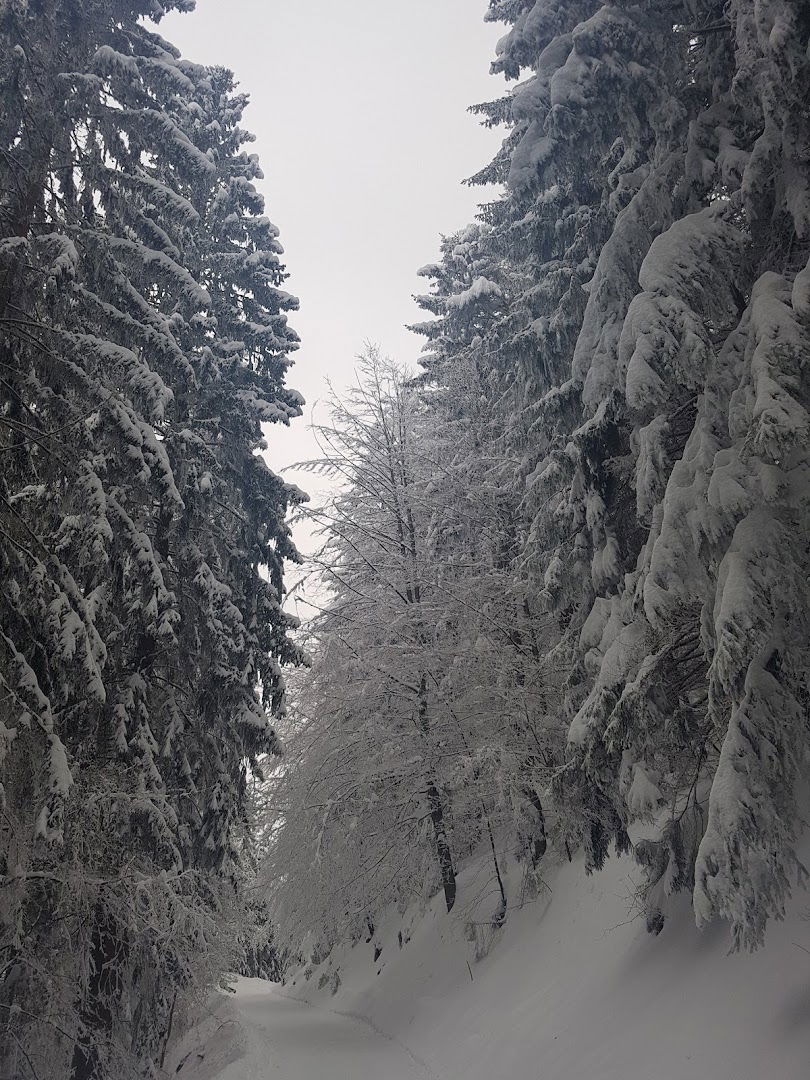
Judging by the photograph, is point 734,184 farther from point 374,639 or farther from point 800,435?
point 374,639

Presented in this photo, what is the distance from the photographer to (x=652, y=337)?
225 inches

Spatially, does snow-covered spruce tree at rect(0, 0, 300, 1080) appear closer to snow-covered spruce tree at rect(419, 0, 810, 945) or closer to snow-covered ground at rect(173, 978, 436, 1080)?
snow-covered ground at rect(173, 978, 436, 1080)

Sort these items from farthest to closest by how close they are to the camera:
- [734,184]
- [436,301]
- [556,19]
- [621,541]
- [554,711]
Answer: [436,301] < [554,711] < [556,19] < [621,541] < [734,184]

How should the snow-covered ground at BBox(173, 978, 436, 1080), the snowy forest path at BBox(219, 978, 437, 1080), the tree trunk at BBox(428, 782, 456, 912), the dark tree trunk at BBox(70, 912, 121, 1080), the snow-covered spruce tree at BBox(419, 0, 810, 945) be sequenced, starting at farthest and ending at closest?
Answer: 1. the tree trunk at BBox(428, 782, 456, 912)
2. the snow-covered ground at BBox(173, 978, 436, 1080)
3. the snowy forest path at BBox(219, 978, 437, 1080)
4. the dark tree trunk at BBox(70, 912, 121, 1080)
5. the snow-covered spruce tree at BBox(419, 0, 810, 945)

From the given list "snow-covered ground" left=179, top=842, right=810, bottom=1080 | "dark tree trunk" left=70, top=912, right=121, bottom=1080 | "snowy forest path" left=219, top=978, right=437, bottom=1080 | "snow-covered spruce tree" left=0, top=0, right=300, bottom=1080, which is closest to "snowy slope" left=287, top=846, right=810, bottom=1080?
"snow-covered ground" left=179, top=842, right=810, bottom=1080

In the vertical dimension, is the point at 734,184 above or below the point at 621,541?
above

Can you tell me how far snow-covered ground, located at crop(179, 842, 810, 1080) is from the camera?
18.2ft

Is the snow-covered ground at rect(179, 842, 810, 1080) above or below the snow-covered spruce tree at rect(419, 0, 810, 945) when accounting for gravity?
below

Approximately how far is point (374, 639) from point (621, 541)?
7.53 m

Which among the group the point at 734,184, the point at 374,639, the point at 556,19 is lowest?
the point at 374,639

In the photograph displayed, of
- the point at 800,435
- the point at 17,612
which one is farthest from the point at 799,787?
the point at 17,612

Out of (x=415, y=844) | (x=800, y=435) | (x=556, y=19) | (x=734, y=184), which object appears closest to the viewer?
(x=800, y=435)

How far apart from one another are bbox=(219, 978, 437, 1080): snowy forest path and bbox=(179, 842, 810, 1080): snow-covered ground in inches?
1.8

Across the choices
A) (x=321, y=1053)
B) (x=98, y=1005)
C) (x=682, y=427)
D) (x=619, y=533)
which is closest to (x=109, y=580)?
(x=98, y=1005)
